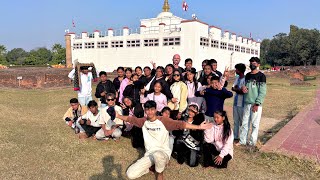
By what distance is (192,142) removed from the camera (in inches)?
166

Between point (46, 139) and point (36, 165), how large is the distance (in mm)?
1470

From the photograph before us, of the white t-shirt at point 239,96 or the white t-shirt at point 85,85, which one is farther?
the white t-shirt at point 85,85

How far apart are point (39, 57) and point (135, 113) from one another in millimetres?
65745

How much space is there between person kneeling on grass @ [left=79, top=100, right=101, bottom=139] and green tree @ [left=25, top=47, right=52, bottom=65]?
195 feet

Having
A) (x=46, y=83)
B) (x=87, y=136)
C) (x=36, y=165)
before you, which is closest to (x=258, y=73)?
(x=87, y=136)

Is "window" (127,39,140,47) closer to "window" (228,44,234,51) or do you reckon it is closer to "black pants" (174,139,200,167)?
"window" (228,44,234,51)

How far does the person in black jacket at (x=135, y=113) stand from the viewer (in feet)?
16.4

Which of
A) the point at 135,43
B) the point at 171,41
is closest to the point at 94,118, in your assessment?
the point at 171,41

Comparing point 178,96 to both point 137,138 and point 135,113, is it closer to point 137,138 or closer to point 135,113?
point 135,113

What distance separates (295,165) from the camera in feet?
13.9

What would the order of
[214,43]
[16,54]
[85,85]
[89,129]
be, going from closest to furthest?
1. [89,129]
2. [85,85]
3. [214,43]
4. [16,54]

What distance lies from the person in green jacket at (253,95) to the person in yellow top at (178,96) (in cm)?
105

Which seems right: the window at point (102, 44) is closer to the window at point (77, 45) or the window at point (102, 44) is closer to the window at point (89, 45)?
the window at point (89, 45)

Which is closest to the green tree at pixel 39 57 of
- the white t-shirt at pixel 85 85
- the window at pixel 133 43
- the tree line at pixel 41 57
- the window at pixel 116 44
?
the tree line at pixel 41 57
